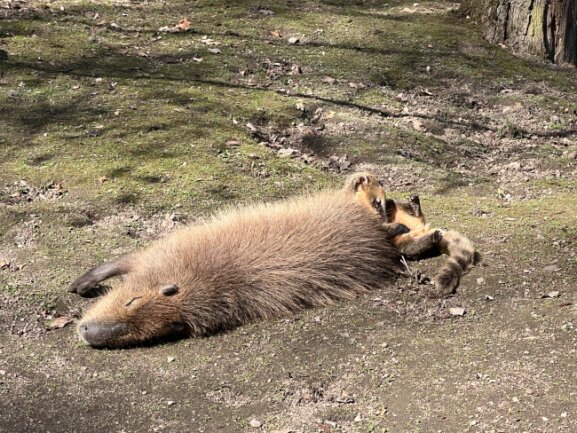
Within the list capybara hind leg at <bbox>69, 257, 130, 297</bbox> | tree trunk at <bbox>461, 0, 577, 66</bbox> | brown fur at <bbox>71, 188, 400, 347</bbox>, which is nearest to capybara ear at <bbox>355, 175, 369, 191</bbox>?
brown fur at <bbox>71, 188, 400, 347</bbox>

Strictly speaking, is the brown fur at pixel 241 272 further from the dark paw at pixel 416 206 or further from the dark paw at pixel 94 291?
the dark paw at pixel 416 206

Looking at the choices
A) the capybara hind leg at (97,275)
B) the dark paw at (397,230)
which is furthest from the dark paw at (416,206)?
the capybara hind leg at (97,275)

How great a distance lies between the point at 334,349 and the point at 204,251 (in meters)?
0.96

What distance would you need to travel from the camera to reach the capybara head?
12.8 feet

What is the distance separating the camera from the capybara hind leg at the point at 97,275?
4.30 meters

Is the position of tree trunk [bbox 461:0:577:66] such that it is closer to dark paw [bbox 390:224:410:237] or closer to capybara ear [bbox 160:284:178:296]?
dark paw [bbox 390:224:410:237]

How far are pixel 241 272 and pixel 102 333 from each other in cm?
80

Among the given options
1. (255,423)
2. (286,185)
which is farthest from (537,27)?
(255,423)

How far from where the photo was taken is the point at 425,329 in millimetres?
3879

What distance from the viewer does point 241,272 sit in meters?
4.19

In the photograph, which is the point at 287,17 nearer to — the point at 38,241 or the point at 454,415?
the point at 38,241

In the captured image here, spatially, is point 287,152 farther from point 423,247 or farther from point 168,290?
point 168,290

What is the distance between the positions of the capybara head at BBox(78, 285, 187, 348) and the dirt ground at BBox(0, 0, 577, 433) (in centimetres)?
8

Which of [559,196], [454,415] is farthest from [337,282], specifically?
[559,196]
